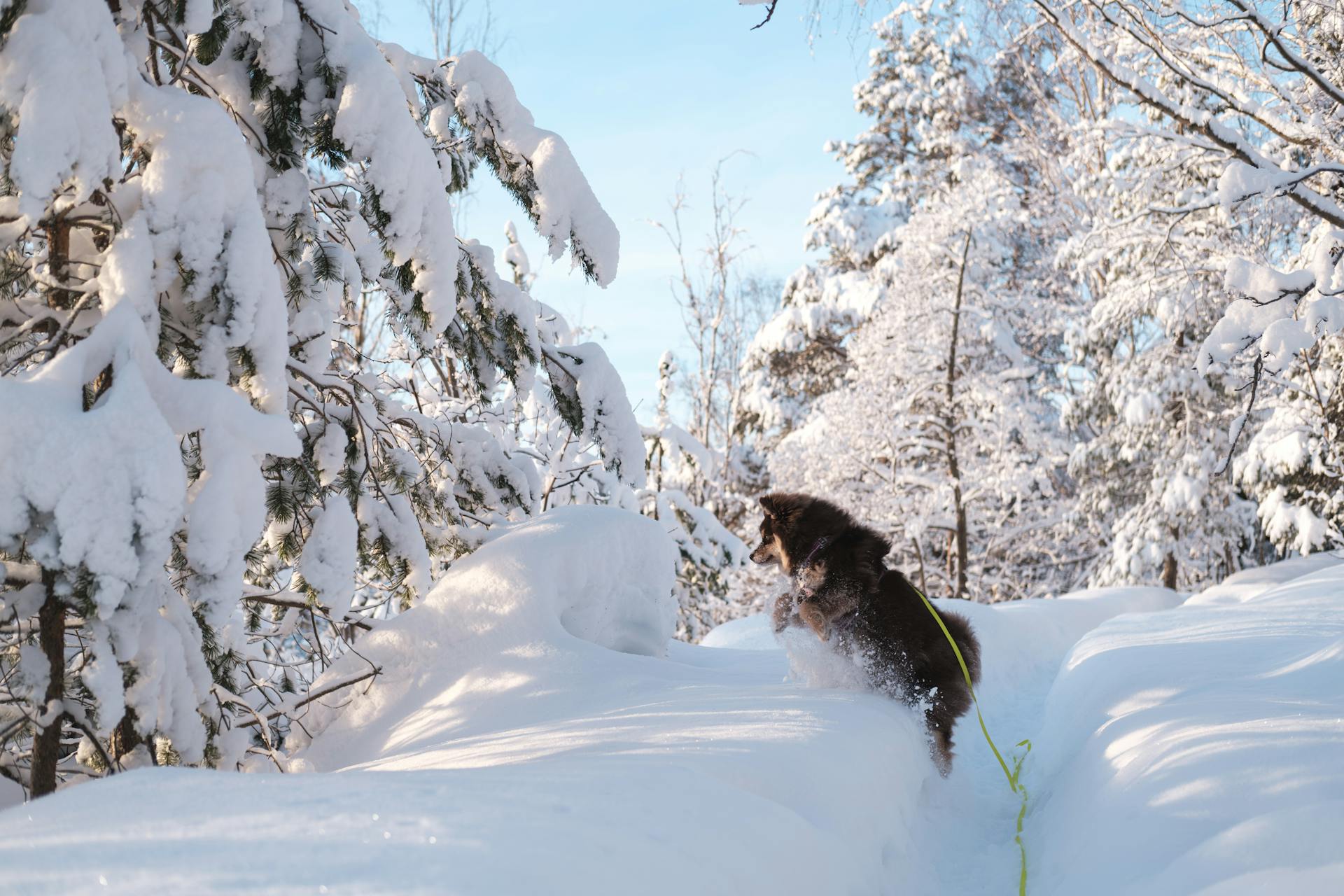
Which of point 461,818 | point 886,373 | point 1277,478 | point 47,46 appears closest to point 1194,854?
point 461,818

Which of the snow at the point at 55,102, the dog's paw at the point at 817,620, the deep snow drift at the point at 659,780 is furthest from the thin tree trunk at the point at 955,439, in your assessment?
the snow at the point at 55,102

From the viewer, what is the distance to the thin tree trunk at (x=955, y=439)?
16828 mm

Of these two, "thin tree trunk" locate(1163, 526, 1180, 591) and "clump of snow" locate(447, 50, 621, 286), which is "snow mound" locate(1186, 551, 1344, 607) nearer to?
"thin tree trunk" locate(1163, 526, 1180, 591)

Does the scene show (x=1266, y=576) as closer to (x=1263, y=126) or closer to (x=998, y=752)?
(x=1263, y=126)

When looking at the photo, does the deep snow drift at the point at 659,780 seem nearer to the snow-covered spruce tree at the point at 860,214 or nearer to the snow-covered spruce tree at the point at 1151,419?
the snow-covered spruce tree at the point at 1151,419

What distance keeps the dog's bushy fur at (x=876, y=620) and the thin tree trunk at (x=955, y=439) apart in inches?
497

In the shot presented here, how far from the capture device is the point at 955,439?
17.5 meters

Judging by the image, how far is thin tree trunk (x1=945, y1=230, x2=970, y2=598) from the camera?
1683cm

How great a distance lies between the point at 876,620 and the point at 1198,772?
68.2 inches

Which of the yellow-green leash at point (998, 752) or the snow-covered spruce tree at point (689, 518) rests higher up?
the snow-covered spruce tree at point (689, 518)

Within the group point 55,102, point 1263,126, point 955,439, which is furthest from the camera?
point 955,439

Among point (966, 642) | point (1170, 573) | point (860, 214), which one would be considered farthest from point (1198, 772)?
point (860, 214)

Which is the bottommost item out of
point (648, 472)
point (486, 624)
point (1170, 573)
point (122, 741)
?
point (1170, 573)

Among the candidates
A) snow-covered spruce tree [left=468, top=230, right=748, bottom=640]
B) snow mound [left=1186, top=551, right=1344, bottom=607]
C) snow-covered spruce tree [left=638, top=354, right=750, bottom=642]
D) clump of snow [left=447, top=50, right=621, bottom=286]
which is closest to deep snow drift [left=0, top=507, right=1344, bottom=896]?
clump of snow [left=447, top=50, right=621, bottom=286]
